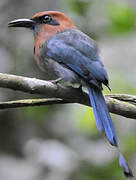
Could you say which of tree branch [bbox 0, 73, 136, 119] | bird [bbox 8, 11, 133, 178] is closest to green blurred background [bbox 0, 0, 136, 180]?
bird [bbox 8, 11, 133, 178]

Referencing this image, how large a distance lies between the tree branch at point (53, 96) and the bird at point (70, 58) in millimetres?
79

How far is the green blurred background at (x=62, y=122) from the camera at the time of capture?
3.58m

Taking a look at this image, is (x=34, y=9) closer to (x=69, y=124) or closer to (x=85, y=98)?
(x=69, y=124)

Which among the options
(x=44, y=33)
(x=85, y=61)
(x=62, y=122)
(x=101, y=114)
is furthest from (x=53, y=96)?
(x=62, y=122)

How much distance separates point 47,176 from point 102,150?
22.2 inches

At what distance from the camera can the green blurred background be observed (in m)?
3.58

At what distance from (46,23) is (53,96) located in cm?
99

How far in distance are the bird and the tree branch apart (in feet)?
0.26

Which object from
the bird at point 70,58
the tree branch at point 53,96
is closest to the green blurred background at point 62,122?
the bird at point 70,58

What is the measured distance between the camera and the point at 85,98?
2984mm

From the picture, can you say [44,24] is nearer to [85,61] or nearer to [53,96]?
[85,61]

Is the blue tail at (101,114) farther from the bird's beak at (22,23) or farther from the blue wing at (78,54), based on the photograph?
the bird's beak at (22,23)

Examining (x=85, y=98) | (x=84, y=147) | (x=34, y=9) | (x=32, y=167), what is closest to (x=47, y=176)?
(x=32, y=167)

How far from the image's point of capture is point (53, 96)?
2607 mm
